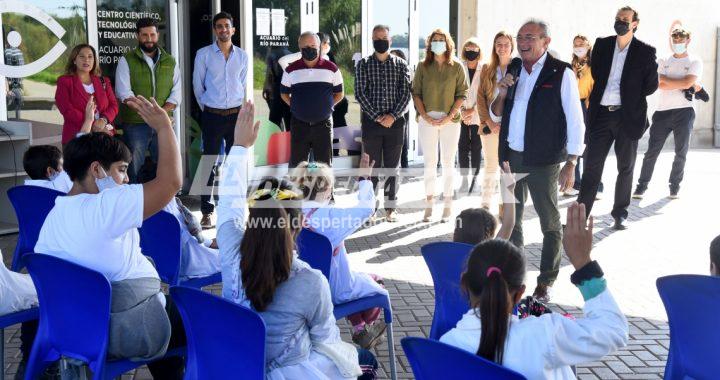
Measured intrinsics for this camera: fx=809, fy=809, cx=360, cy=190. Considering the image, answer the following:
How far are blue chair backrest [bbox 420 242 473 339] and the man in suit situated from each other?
407 centimetres

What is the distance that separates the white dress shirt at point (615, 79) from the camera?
7223mm

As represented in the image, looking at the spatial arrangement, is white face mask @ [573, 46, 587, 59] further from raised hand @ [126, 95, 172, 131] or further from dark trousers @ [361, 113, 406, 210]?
raised hand @ [126, 95, 172, 131]

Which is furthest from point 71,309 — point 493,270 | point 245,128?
point 493,270

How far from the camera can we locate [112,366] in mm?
3051

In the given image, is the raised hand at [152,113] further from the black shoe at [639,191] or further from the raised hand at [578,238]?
the black shoe at [639,191]

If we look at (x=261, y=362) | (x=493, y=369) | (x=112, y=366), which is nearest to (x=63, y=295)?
(x=112, y=366)

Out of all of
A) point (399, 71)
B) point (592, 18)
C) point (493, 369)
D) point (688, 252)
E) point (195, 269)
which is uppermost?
point (592, 18)

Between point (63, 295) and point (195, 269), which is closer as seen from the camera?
point (63, 295)

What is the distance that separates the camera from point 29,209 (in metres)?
4.50

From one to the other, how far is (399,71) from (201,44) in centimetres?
287

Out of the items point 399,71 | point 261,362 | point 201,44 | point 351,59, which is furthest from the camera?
point 351,59

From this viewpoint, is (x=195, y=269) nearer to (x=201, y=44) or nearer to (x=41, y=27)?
(x=41, y=27)

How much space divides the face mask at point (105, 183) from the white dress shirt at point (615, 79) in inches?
204

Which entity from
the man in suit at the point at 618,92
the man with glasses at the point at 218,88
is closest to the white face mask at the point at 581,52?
the man in suit at the point at 618,92
